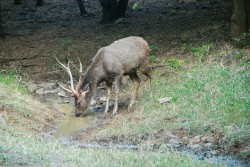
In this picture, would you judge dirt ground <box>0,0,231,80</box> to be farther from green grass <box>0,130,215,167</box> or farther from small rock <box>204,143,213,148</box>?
green grass <box>0,130,215,167</box>

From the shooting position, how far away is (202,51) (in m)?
16.5

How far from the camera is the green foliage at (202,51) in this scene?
16.2 meters

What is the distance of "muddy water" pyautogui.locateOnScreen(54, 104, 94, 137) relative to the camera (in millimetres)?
A: 13257

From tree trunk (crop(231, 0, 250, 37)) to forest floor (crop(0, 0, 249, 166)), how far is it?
1.69 feet

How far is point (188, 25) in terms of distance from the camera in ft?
66.5

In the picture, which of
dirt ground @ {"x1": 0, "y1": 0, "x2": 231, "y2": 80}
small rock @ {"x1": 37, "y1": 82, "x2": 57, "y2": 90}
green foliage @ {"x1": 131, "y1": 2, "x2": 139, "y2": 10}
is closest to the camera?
small rock @ {"x1": 37, "y1": 82, "x2": 57, "y2": 90}

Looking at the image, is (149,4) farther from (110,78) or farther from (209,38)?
(110,78)

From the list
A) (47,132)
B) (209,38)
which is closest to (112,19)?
(209,38)

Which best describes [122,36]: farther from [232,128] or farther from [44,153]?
[44,153]

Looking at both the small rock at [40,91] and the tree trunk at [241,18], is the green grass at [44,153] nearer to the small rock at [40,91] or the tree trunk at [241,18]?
the small rock at [40,91]

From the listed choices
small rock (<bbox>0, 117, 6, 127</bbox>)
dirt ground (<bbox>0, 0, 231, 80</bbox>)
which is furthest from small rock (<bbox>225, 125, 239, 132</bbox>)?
dirt ground (<bbox>0, 0, 231, 80</bbox>)

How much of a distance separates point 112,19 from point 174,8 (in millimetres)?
2865

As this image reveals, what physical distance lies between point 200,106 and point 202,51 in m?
4.47

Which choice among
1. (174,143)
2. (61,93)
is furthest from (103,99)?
(174,143)
